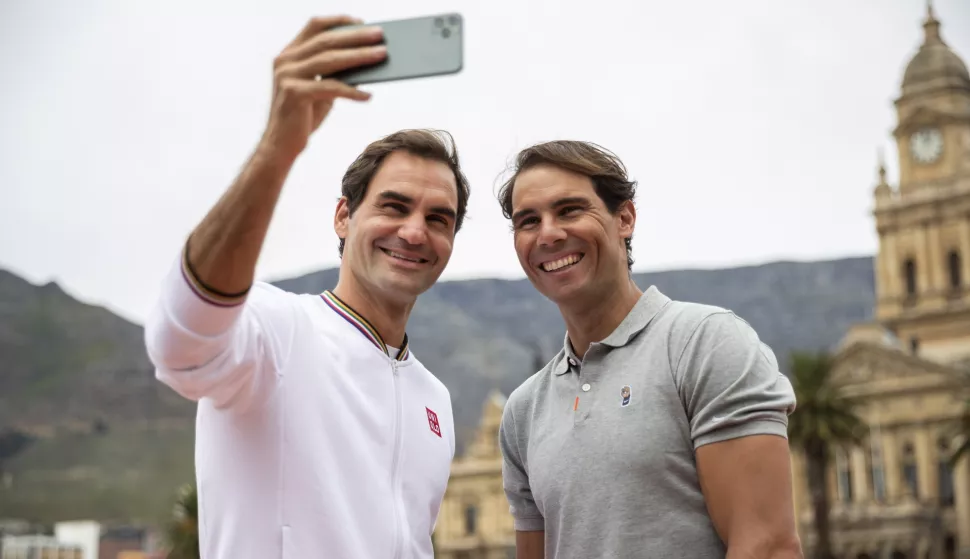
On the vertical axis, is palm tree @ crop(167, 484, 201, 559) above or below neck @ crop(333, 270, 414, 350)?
below

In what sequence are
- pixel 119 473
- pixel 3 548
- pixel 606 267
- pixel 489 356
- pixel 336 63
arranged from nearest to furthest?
pixel 336 63
pixel 606 267
pixel 3 548
pixel 119 473
pixel 489 356

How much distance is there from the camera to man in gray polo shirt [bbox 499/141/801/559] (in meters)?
4.25

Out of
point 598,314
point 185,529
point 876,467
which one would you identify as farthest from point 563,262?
point 876,467

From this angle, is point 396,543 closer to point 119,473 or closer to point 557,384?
point 557,384

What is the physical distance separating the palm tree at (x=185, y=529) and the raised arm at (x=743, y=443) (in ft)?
137

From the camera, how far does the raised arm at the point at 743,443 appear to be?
165 inches

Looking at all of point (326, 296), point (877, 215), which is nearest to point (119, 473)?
point (877, 215)

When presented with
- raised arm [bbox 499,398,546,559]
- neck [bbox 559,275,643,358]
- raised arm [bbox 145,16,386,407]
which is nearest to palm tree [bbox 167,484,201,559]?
raised arm [bbox 499,398,546,559]

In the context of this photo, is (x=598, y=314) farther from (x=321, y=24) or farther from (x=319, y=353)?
(x=321, y=24)

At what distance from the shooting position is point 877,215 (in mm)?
75188

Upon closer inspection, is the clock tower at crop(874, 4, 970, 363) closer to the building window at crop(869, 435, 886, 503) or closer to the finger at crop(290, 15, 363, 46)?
the building window at crop(869, 435, 886, 503)

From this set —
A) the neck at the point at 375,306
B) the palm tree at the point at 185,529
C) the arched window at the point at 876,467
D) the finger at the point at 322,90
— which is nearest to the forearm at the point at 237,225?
the finger at the point at 322,90

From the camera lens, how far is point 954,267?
73250 mm

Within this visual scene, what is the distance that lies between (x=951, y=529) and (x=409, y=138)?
194ft
